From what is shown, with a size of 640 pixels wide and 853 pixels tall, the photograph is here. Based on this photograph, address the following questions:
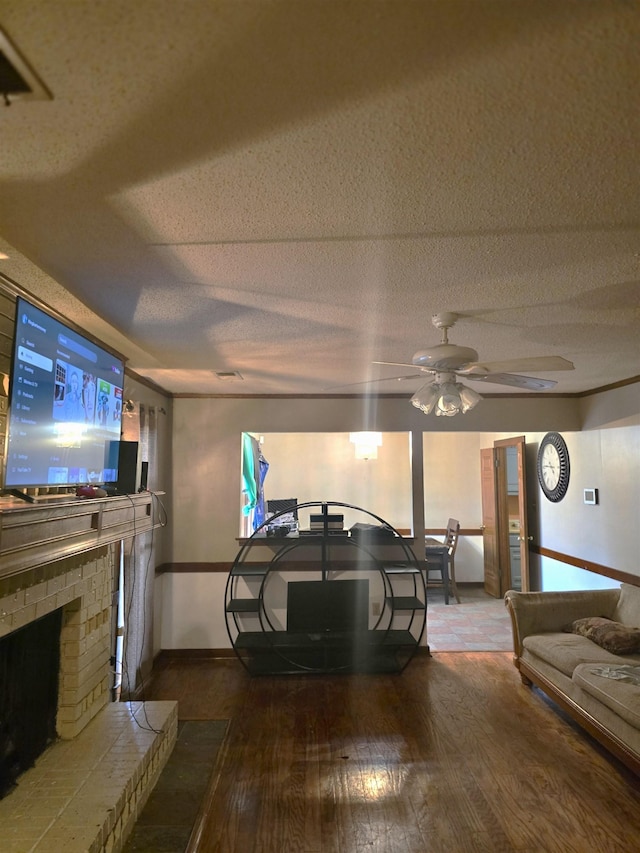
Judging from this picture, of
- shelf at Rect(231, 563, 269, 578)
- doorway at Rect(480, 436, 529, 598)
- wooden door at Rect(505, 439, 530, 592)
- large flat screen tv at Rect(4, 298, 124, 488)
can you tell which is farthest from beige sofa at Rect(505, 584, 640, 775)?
large flat screen tv at Rect(4, 298, 124, 488)

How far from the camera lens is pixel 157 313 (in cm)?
251

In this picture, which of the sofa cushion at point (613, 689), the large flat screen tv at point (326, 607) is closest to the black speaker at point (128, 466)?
the large flat screen tv at point (326, 607)

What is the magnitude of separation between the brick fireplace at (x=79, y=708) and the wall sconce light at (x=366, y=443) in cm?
328

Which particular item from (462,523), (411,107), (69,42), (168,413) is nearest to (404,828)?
(411,107)

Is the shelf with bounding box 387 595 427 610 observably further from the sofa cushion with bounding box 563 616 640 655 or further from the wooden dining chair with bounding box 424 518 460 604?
the wooden dining chair with bounding box 424 518 460 604

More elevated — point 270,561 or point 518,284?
Result: point 518,284

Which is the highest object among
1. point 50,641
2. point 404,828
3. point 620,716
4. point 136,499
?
point 136,499

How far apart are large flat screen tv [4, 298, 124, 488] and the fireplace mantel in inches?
4.5

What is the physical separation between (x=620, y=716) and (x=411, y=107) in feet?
10.6

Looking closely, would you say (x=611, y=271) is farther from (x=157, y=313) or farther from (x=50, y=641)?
(x=50, y=641)

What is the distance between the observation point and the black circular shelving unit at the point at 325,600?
14.3 ft

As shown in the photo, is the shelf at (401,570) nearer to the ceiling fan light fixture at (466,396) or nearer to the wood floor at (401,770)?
the wood floor at (401,770)

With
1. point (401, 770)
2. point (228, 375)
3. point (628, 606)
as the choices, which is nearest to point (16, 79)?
point (228, 375)

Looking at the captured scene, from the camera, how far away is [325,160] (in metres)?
1.30
